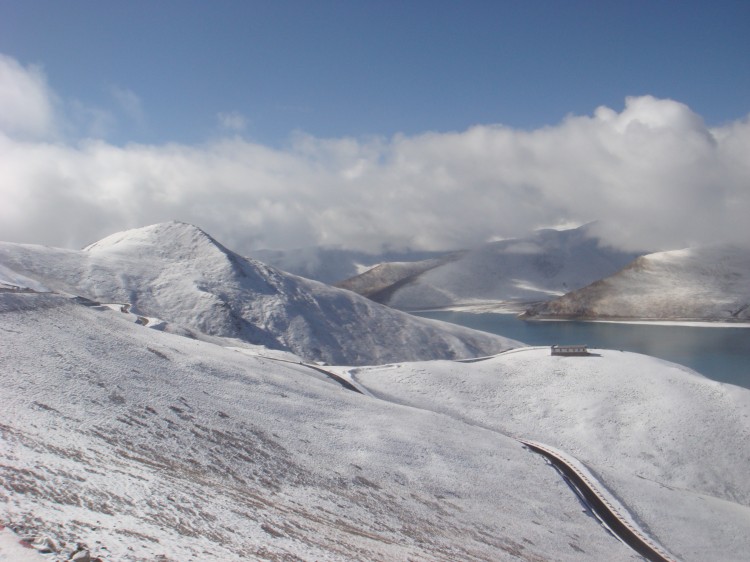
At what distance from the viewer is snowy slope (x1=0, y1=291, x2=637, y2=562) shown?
14.9 metres

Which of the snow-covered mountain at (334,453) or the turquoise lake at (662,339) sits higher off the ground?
the turquoise lake at (662,339)

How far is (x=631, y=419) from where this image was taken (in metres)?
50.4

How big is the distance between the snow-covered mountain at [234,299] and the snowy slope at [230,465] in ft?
139

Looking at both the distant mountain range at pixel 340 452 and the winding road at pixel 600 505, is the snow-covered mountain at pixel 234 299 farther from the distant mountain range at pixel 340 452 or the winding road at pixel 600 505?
the winding road at pixel 600 505

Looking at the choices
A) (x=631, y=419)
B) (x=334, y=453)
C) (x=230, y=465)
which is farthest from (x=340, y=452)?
(x=631, y=419)

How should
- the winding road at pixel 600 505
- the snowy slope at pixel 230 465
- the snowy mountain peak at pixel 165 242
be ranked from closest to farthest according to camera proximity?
1. the snowy slope at pixel 230 465
2. the winding road at pixel 600 505
3. the snowy mountain peak at pixel 165 242

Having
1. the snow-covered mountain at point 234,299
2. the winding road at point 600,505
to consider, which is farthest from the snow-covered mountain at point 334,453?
the snow-covered mountain at point 234,299

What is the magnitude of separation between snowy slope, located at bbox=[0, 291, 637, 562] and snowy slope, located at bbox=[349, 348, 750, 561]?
6646 mm

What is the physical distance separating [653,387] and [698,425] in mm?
5730

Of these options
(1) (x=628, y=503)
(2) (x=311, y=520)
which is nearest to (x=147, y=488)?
(2) (x=311, y=520)

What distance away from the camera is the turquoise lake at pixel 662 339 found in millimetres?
93375

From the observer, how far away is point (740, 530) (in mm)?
36406

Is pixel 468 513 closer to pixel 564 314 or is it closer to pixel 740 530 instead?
pixel 740 530

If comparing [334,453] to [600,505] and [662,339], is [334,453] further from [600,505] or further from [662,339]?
[662,339]
